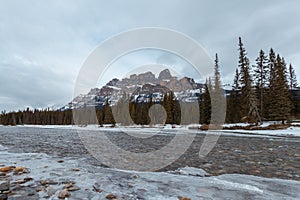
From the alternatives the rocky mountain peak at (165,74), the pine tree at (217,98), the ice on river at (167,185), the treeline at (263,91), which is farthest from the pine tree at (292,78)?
the ice on river at (167,185)

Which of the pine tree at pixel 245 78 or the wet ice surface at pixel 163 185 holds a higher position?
the pine tree at pixel 245 78

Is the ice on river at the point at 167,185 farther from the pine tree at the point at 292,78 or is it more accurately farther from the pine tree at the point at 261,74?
the pine tree at the point at 292,78

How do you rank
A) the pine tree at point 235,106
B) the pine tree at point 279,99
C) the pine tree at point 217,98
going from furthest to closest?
the pine tree at point 235,106
the pine tree at point 217,98
the pine tree at point 279,99

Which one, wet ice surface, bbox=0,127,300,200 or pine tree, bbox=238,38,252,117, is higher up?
pine tree, bbox=238,38,252,117

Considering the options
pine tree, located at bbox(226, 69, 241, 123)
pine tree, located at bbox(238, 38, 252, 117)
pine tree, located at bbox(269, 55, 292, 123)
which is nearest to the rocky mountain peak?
pine tree, located at bbox(238, 38, 252, 117)

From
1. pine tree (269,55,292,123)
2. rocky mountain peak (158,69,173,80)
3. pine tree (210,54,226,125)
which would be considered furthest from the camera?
pine tree (210,54,226,125)

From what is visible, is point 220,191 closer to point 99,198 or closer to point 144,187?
point 144,187

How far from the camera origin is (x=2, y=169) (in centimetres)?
595

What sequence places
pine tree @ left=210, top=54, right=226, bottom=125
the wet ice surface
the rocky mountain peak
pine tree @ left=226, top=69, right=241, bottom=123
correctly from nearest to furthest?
1. the wet ice surface
2. the rocky mountain peak
3. pine tree @ left=210, top=54, right=226, bottom=125
4. pine tree @ left=226, top=69, right=241, bottom=123

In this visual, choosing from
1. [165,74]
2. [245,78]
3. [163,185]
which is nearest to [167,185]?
[163,185]

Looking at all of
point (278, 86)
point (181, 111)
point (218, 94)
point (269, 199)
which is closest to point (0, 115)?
point (181, 111)

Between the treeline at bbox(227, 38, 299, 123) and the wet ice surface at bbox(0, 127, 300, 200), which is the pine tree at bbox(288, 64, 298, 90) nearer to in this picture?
the treeline at bbox(227, 38, 299, 123)

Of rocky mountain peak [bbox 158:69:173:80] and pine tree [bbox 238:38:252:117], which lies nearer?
rocky mountain peak [bbox 158:69:173:80]

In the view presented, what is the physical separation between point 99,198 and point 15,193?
1.66 metres
